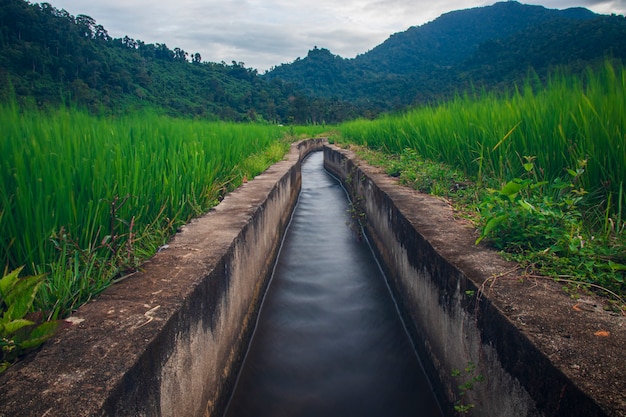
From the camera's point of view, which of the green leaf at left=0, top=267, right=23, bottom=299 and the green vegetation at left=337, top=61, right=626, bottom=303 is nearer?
the green leaf at left=0, top=267, right=23, bottom=299

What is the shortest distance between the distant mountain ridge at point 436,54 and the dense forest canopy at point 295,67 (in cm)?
21

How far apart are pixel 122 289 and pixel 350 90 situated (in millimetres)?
61489

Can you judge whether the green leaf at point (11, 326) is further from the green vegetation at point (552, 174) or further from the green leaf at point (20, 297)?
the green vegetation at point (552, 174)

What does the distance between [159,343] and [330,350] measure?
1.63m

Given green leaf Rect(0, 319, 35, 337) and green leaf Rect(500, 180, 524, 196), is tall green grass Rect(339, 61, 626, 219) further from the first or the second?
green leaf Rect(0, 319, 35, 337)

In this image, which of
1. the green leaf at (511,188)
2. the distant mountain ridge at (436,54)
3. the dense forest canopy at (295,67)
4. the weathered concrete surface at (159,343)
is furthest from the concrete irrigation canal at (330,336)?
the distant mountain ridge at (436,54)

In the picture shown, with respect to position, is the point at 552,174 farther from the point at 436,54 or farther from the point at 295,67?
the point at 436,54

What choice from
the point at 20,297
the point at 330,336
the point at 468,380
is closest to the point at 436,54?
the point at 330,336

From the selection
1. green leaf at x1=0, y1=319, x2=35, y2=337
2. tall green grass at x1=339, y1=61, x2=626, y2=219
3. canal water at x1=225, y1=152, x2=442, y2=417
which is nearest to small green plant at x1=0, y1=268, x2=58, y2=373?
green leaf at x1=0, y1=319, x2=35, y2=337

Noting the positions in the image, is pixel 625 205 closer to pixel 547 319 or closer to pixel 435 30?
pixel 547 319

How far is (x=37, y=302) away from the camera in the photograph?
1.39 meters

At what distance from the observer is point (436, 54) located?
3083 inches

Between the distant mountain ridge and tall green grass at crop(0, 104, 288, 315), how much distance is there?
25525mm

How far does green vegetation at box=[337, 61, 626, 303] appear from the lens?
67.7 inches
